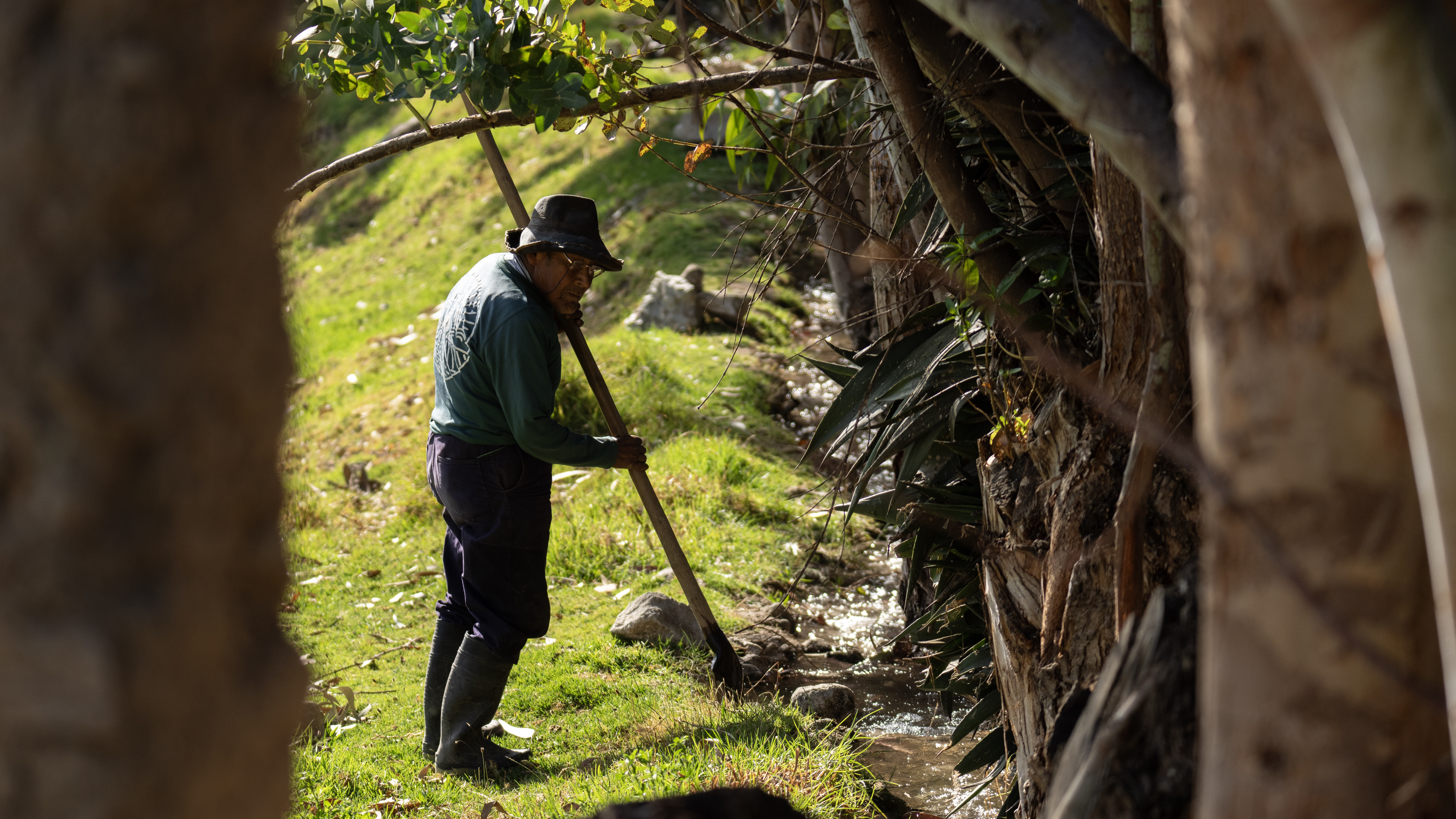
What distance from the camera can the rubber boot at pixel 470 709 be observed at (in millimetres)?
3902

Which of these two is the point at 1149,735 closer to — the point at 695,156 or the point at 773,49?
the point at 773,49

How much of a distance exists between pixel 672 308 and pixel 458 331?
18.6 feet

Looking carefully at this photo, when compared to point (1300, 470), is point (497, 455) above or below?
below

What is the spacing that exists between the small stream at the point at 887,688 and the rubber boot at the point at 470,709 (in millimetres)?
1582

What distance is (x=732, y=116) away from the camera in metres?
3.61

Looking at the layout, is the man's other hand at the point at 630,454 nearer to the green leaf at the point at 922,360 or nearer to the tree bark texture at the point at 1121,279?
the green leaf at the point at 922,360

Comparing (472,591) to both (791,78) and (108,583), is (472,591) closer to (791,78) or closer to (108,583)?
(791,78)

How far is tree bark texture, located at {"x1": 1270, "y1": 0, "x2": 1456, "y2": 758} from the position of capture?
0.80m

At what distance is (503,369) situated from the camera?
12.3 ft

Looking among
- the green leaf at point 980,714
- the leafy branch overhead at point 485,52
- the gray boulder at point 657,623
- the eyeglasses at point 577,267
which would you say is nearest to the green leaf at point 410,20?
the leafy branch overhead at point 485,52

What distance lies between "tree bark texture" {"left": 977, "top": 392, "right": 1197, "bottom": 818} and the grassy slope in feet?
3.81

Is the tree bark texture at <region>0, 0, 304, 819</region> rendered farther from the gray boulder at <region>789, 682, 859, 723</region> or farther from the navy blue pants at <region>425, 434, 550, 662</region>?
the gray boulder at <region>789, 682, 859, 723</region>

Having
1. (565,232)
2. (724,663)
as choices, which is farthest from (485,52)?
(724,663)

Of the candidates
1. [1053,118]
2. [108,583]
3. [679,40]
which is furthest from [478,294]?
[108,583]
